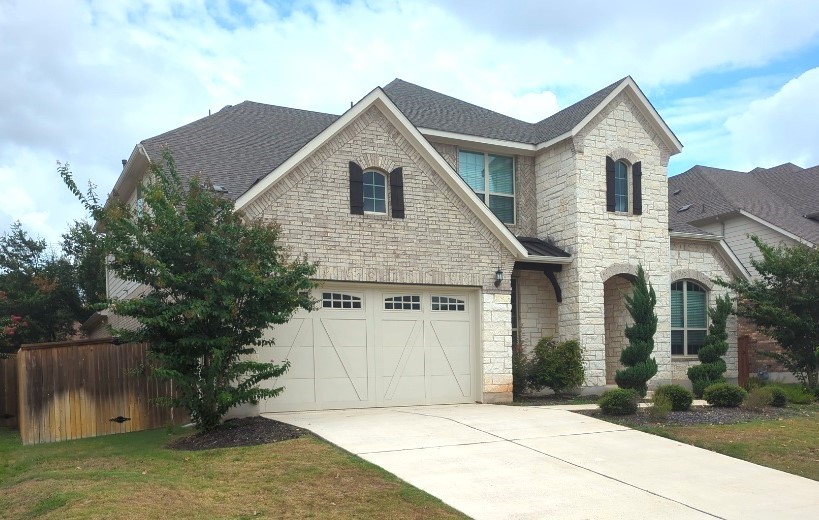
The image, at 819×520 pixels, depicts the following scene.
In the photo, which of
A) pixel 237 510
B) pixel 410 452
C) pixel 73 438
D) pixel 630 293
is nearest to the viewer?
pixel 237 510

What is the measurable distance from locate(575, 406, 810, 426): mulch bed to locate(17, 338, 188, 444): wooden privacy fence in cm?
785

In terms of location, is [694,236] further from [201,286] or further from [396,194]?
[201,286]

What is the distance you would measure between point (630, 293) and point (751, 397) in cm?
575

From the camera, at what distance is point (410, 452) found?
1045 cm

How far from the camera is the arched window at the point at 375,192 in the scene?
610 inches

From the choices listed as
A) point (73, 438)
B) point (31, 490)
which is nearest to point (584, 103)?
point (73, 438)

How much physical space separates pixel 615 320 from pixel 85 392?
43.3ft

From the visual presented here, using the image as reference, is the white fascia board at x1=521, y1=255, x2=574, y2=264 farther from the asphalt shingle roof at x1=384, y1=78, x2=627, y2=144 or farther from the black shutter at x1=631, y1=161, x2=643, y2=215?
the asphalt shingle roof at x1=384, y1=78, x2=627, y2=144

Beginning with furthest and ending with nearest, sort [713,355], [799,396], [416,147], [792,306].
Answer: [792,306], [713,355], [799,396], [416,147]

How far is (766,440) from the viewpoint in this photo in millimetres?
11703

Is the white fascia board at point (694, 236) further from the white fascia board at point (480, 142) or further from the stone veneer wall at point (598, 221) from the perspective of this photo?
the white fascia board at point (480, 142)

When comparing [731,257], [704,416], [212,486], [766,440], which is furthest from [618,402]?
[731,257]

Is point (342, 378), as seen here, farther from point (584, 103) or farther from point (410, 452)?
point (584, 103)

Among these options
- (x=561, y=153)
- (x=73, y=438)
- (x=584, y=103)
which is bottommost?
(x=73, y=438)
